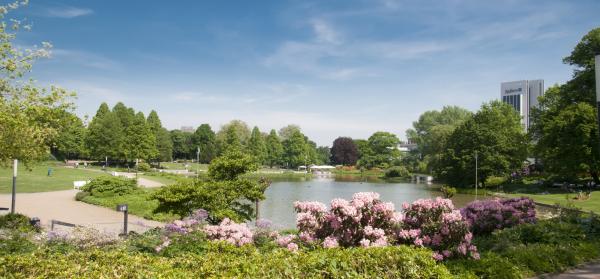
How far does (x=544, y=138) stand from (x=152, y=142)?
5169 cm

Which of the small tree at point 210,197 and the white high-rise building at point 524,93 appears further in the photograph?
the white high-rise building at point 524,93

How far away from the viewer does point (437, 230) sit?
8906 millimetres

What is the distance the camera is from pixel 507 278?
25.4 ft

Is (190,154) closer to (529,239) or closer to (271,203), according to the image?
(271,203)

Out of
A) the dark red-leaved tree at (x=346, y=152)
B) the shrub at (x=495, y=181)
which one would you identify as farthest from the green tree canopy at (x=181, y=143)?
the shrub at (x=495, y=181)

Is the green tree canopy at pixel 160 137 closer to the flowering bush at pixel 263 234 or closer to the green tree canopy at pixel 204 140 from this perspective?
the green tree canopy at pixel 204 140

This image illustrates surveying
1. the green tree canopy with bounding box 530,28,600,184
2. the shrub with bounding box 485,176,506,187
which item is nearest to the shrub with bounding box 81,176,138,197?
the green tree canopy with bounding box 530,28,600,184

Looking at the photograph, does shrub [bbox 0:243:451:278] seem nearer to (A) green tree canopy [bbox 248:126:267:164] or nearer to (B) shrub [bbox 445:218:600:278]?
(B) shrub [bbox 445:218:600:278]

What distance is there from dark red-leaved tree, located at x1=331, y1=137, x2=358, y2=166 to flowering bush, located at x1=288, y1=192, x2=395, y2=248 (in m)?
110

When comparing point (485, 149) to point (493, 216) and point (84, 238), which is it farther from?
point (84, 238)

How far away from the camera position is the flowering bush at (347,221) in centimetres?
845

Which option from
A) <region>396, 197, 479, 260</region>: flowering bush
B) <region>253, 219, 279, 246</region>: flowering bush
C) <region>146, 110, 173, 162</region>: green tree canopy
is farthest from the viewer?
<region>146, 110, 173, 162</region>: green tree canopy

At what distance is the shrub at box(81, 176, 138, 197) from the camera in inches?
1099

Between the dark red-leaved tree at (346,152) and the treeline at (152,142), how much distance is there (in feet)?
21.6
